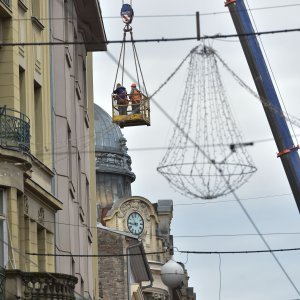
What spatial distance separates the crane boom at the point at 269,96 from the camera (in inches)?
1529

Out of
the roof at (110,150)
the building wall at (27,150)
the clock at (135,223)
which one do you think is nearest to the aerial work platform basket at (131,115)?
the building wall at (27,150)

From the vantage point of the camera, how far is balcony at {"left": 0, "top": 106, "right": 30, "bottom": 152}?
3594cm

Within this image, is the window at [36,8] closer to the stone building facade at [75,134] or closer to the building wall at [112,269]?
the stone building facade at [75,134]

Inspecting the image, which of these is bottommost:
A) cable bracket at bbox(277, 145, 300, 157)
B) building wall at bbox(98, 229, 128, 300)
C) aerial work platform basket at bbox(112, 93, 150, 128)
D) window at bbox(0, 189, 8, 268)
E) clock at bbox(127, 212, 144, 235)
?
window at bbox(0, 189, 8, 268)

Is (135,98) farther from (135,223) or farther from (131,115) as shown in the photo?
(135,223)

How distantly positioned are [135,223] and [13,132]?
66.0 meters

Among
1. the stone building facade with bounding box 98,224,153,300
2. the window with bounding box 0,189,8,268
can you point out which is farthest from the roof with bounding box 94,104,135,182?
the window with bounding box 0,189,8,268

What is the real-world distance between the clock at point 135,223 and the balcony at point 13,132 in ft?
210

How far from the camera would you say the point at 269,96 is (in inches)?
1551

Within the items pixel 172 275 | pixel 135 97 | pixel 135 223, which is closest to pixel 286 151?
pixel 135 97

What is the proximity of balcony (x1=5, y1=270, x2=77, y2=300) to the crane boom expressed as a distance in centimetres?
539

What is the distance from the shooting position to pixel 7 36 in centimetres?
3847

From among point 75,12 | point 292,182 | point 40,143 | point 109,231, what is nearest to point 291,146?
point 292,182

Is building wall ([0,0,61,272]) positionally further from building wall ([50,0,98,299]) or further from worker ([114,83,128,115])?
worker ([114,83,128,115])
